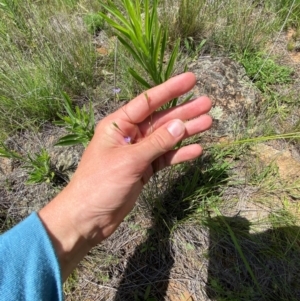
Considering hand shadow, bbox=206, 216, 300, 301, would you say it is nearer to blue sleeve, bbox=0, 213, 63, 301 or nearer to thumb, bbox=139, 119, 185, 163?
thumb, bbox=139, 119, 185, 163

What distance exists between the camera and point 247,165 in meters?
1.71

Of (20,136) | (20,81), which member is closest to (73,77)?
(20,81)

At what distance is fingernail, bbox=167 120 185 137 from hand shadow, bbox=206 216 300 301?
2.06 feet

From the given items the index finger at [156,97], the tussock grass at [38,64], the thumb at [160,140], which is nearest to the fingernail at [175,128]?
the thumb at [160,140]

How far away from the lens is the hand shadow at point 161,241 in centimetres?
147

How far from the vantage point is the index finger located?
118 cm

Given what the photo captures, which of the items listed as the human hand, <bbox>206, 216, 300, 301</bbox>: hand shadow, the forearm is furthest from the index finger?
→ <bbox>206, 216, 300, 301</bbox>: hand shadow

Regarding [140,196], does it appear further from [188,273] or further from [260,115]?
[260,115]

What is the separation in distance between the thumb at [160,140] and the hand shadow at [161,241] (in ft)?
1.44

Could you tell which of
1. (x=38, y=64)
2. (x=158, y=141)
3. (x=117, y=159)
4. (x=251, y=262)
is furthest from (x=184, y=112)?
(x=38, y=64)

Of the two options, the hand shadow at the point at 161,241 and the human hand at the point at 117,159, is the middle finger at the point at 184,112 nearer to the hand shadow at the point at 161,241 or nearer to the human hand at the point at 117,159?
the human hand at the point at 117,159

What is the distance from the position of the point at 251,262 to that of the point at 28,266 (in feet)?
3.46

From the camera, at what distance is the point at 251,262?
57.0 inches

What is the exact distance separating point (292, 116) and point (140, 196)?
3.74 feet
